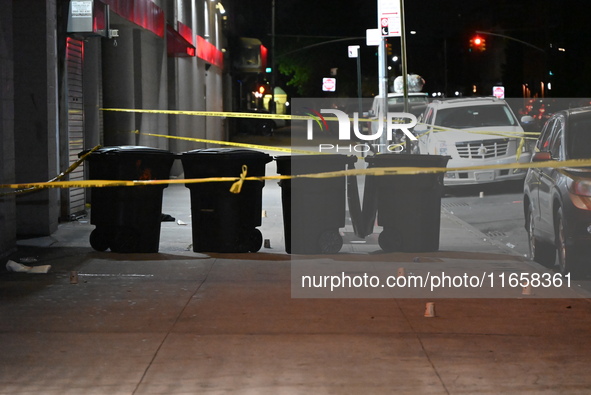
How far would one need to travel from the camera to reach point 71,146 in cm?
1530

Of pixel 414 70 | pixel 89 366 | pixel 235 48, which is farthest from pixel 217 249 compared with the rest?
pixel 414 70

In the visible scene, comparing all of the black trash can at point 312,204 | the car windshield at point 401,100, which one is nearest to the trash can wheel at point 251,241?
the black trash can at point 312,204

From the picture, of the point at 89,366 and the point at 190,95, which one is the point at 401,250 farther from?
the point at 190,95

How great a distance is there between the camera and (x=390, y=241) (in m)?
11.0

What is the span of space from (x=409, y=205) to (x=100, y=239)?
357 cm

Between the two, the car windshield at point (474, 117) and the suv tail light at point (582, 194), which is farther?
the car windshield at point (474, 117)

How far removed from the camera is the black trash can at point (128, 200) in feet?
35.1

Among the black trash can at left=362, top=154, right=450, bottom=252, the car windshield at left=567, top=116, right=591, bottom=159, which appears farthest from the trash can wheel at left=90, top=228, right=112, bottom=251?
the car windshield at left=567, top=116, right=591, bottom=159

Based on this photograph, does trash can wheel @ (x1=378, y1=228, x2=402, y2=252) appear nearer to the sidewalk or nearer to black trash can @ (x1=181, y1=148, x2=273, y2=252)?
the sidewalk

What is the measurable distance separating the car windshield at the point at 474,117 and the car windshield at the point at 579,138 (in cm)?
1046

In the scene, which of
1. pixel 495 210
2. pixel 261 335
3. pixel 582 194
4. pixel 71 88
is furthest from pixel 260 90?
pixel 261 335

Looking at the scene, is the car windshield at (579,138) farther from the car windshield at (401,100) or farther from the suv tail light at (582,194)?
the car windshield at (401,100)

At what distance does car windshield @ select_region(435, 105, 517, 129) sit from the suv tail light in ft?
37.9

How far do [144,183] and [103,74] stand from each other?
891 centimetres
